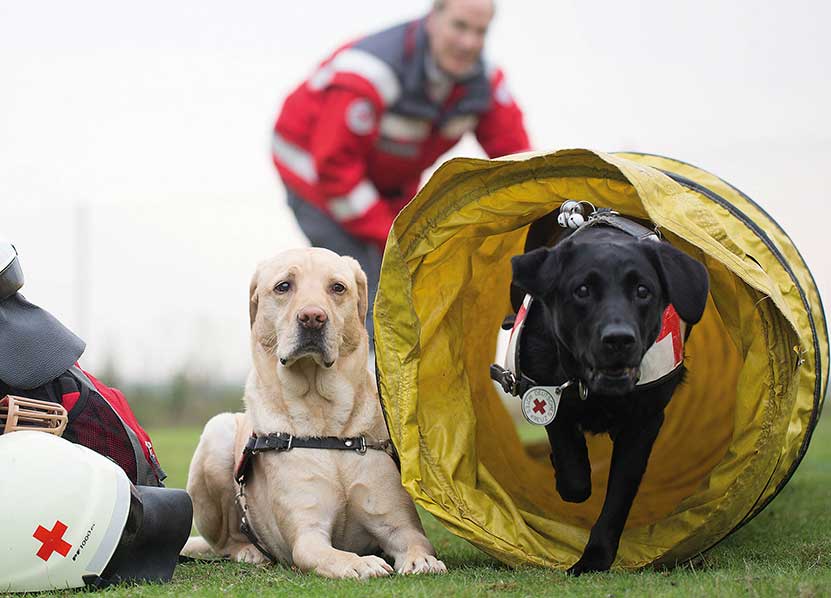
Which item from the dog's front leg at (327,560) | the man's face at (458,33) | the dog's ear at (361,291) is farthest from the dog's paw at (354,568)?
the man's face at (458,33)

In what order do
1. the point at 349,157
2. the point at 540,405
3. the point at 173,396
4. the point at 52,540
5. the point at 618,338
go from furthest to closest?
1. the point at 173,396
2. the point at 349,157
3. the point at 540,405
4. the point at 618,338
5. the point at 52,540

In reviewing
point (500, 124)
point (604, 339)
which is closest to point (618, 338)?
point (604, 339)

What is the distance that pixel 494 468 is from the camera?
4625 millimetres

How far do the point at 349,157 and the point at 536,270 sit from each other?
10.0ft

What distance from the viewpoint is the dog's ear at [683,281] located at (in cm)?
328

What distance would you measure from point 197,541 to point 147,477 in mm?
897

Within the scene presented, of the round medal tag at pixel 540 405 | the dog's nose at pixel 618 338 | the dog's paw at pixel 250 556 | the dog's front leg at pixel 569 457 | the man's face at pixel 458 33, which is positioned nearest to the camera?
the dog's nose at pixel 618 338

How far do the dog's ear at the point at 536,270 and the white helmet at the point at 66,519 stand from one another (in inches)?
54.6

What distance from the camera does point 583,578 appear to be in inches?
128

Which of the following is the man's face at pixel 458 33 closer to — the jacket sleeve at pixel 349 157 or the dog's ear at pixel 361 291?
the jacket sleeve at pixel 349 157

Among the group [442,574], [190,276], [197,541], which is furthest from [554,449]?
[190,276]

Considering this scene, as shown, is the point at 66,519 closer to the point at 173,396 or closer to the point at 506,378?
the point at 506,378

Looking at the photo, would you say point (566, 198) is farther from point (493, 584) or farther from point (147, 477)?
point (147, 477)

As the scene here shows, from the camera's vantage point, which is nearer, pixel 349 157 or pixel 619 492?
pixel 619 492
